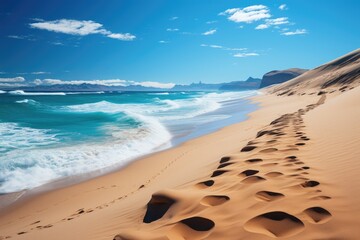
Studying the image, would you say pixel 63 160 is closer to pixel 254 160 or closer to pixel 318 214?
pixel 254 160

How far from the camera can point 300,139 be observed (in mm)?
6688

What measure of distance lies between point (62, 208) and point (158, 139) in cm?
772

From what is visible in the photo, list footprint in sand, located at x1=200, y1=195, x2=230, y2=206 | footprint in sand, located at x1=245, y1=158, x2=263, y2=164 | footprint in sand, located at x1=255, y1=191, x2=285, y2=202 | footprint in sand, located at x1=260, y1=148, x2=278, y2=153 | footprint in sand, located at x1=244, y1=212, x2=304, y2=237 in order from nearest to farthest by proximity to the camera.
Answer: footprint in sand, located at x1=244, y1=212, x2=304, y2=237
footprint in sand, located at x1=255, y1=191, x2=285, y2=202
footprint in sand, located at x1=200, y1=195, x2=230, y2=206
footprint in sand, located at x1=245, y1=158, x2=263, y2=164
footprint in sand, located at x1=260, y1=148, x2=278, y2=153

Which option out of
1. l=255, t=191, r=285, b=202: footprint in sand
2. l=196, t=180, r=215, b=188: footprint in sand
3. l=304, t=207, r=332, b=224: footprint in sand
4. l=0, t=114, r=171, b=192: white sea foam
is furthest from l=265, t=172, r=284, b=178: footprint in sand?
l=0, t=114, r=171, b=192: white sea foam

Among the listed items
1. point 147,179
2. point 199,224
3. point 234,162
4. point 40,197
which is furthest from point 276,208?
point 40,197

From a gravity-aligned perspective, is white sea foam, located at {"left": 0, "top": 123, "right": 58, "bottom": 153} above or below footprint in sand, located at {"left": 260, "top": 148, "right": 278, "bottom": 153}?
above

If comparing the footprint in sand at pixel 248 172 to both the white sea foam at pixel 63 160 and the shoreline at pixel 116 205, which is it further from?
the white sea foam at pixel 63 160

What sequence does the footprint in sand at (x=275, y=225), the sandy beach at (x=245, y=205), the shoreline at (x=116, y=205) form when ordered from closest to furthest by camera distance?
the footprint in sand at (x=275, y=225) < the sandy beach at (x=245, y=205) < the shoreline at (x=116, y=205)

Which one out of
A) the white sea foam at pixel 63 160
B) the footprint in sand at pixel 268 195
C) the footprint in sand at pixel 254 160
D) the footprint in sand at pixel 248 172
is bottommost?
the footprint in sand at pixel 268 195

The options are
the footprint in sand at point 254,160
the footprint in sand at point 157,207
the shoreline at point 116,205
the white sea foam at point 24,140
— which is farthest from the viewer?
the white sea foam at point 24,140

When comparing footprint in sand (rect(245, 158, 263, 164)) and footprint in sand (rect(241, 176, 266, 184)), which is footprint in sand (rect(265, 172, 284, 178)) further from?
footprint in sand (rect(245, 158, 263, 164))

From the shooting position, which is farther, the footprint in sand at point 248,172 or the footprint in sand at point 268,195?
the footprint in sand at point 248,172

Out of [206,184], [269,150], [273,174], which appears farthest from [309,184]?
[269,150]

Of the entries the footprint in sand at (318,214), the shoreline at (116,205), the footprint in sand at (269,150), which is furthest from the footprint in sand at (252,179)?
the footprint in sand at (269,150)
